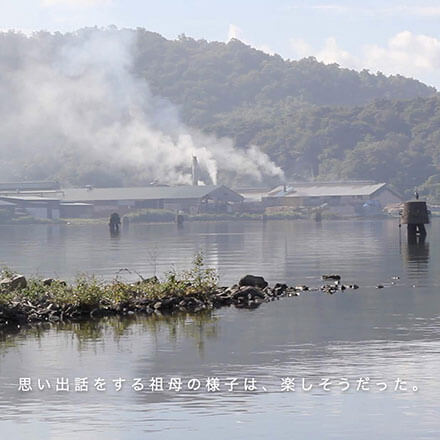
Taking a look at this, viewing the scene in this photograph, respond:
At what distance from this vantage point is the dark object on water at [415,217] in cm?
10344

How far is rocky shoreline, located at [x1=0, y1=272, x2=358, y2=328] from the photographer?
1583 inches

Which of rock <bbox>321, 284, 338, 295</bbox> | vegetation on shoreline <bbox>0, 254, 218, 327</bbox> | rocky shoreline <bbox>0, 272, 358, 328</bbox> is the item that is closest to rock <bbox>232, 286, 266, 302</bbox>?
rocky shoreline <bbox>0, 272, 358, 328</bbox>

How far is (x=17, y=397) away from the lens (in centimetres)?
2644

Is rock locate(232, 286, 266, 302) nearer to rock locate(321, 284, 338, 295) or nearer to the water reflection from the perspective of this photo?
rock locate(321, 284, 338, 295)

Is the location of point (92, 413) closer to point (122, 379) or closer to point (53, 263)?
point (122, 379)

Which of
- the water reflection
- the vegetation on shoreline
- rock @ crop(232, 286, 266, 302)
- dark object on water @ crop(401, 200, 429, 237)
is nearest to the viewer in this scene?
the vegetation on shoreline

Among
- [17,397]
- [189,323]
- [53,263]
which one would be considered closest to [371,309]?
[189,323]

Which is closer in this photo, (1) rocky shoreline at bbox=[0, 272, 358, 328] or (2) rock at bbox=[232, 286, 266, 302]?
(1) rocky shoreline at bbox=[0, 272, 358, 328]

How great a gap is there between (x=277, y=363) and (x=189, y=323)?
9.25 m

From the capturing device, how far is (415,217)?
10338cm

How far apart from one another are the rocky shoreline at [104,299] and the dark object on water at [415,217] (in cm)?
5592

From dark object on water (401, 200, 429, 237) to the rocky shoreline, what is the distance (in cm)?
5592

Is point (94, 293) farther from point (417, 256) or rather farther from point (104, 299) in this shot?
point (417, 256)

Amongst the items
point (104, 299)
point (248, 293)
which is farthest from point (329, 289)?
point (104, 299)
